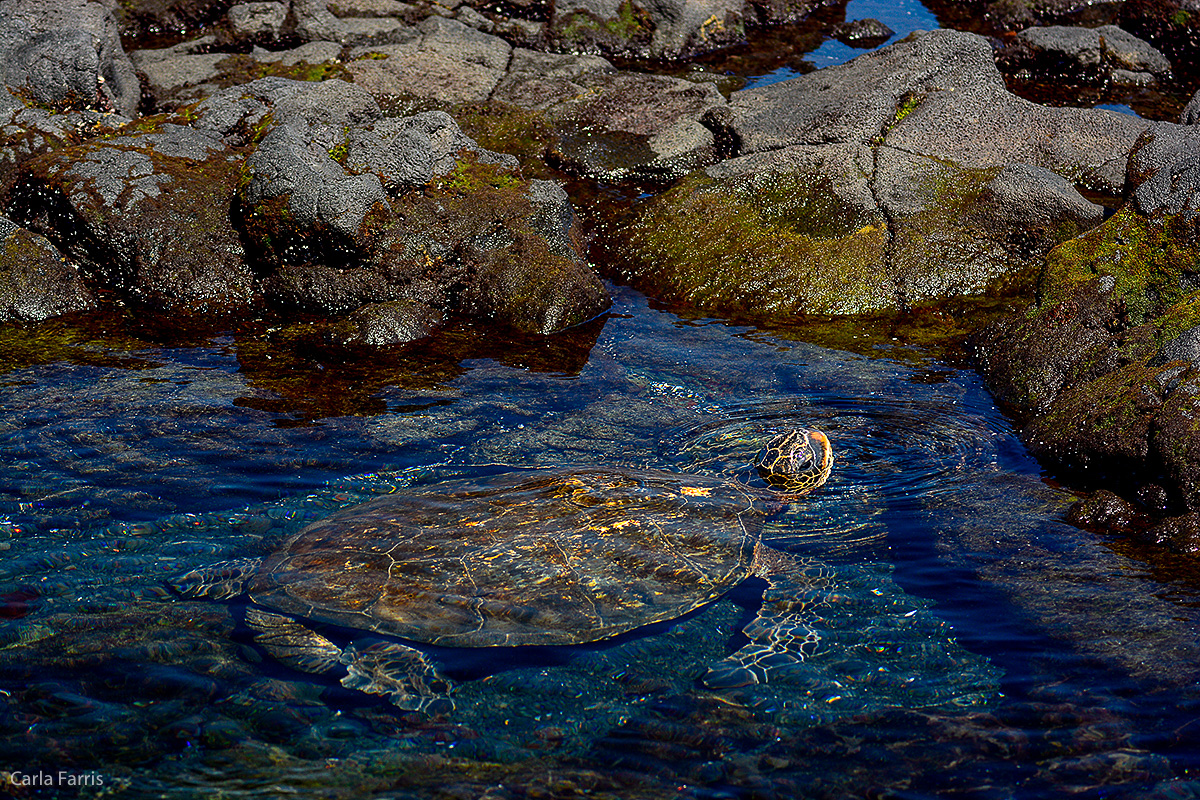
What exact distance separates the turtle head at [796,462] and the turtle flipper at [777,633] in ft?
2.12

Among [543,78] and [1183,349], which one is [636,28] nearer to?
[543,78]

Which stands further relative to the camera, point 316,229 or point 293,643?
point 316,229

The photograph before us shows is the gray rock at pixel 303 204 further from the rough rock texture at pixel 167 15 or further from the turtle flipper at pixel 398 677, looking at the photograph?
the rough rock texture at pixel 167 15

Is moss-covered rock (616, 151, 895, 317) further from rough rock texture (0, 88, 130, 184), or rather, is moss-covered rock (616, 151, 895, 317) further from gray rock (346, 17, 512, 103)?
rough rock texture (0, 88, 130, 184)

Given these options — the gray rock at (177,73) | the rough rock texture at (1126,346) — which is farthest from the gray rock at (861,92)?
the gray rock at (177,73)

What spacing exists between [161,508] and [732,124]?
8466mm

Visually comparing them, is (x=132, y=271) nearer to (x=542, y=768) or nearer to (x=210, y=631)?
(x=210, y=631)

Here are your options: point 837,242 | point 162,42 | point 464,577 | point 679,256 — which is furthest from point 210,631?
point 162,42

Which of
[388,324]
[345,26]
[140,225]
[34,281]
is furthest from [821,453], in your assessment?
[345,26]

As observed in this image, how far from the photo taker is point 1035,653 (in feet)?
15.6

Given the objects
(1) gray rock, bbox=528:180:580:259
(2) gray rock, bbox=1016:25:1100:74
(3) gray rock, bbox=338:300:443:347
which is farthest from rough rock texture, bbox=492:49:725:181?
(2) gray rock, bbox=1016:25:1100:74

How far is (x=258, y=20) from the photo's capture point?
14328 mm

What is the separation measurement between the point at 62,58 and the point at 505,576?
9.46m

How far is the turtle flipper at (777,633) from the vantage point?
4.65 metres
